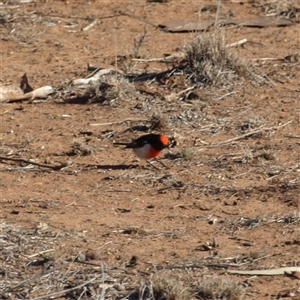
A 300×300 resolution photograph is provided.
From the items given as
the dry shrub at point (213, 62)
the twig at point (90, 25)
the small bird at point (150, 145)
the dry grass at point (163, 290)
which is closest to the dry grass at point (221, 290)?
the dry grass at point (163, 290)

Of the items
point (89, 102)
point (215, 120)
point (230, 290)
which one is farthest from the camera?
point (89, 102)

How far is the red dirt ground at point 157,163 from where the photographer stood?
678cm

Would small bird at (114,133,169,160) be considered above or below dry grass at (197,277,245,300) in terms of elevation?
below

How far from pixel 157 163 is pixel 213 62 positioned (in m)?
2.24

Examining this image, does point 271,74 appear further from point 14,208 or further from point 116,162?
point 14,208

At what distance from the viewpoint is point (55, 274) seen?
6336mm

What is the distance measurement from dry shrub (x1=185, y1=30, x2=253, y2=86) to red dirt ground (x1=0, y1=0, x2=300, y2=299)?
7.2 inches

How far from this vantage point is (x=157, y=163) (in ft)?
29.0

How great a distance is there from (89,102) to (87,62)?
1.36 meters

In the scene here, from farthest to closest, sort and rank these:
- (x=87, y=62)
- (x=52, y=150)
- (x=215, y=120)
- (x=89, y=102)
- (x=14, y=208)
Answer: (x=87, y=62), (x=89, y=102), (x=215, y=120), (x=52, y=150), (x=14, y=208)

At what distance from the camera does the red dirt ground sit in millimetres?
6781

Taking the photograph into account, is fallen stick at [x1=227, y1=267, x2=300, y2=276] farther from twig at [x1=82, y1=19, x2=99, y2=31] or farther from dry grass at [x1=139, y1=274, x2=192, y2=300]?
twig at [x1=82, y1=19, x2=99, y2=31]

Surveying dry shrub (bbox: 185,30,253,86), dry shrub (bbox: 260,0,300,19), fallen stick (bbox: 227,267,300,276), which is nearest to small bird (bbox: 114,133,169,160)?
dry shrub (bbox: 185,30,253,86)

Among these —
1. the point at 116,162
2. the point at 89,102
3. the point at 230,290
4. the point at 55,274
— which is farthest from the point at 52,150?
the point at 230,290
